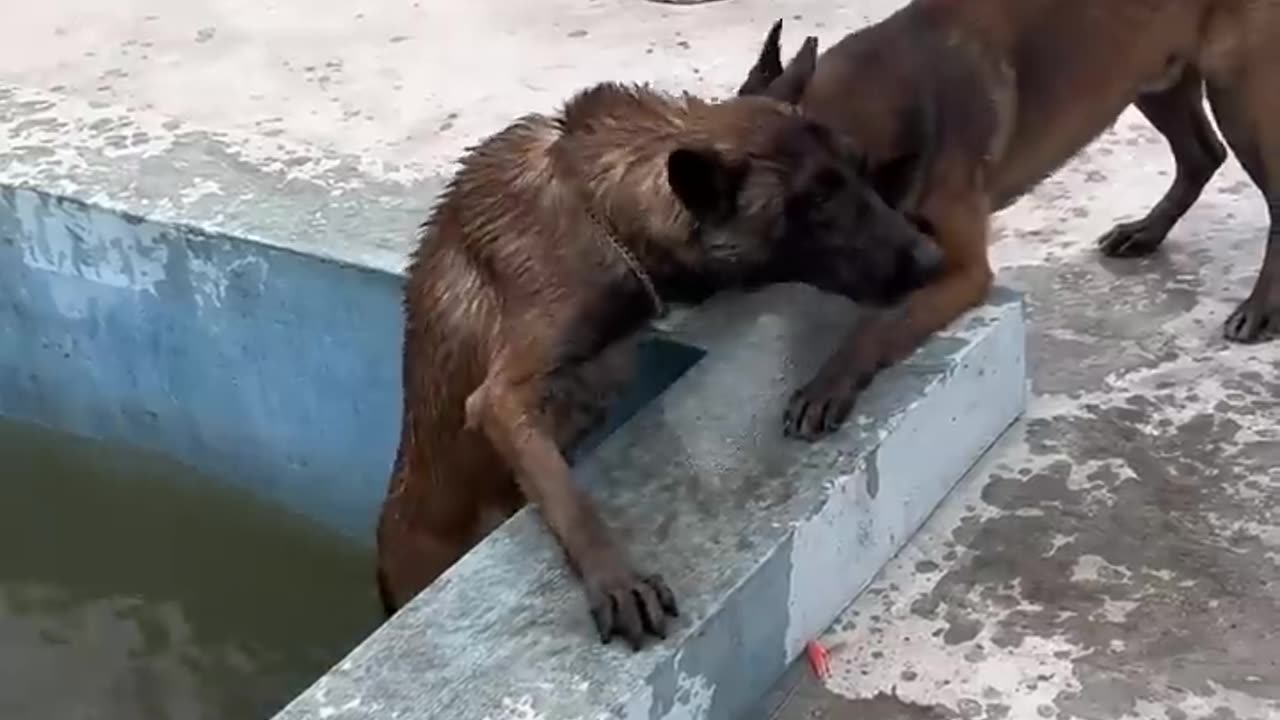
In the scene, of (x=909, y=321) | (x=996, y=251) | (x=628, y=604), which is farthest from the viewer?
(x=996, y=251)

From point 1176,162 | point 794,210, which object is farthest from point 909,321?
point 1176,162

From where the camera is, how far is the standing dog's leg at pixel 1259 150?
3.68 m

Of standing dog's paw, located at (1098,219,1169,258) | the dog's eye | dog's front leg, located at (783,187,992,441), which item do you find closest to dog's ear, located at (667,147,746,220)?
the dog's eye

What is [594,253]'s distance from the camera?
304 centimetres

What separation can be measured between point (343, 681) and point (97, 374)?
7.21ft

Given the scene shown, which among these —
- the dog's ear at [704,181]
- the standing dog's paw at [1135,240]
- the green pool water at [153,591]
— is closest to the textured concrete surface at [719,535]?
the dog's ear at [704,181]

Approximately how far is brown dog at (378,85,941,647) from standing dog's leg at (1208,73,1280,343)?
3.16ft

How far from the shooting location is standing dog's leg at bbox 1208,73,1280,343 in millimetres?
3678

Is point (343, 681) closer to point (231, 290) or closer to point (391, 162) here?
point (231, 290)

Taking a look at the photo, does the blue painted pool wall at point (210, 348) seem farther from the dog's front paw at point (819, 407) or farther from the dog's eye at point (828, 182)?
the dog's eye at point (828, 182)

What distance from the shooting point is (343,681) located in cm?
258

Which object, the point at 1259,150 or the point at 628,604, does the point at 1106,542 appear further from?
the point at 1259,150

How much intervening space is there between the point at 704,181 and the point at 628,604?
0.67 meters

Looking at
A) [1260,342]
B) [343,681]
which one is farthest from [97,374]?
[1260,342]
